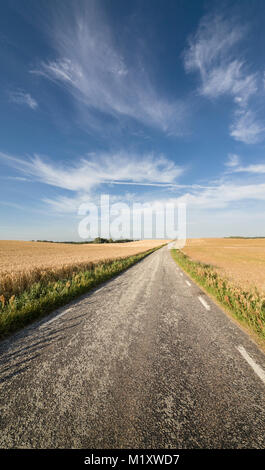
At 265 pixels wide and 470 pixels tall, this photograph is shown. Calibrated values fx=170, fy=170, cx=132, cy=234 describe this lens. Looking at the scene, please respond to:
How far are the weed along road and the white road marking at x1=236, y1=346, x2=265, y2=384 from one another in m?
0.02

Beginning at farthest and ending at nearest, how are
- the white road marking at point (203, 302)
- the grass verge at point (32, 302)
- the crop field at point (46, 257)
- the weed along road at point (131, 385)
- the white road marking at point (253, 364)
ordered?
the crop field at point (46, 257)
the white road marking at point (203, 302)
the grass verge at point (32, 302)
the white road marking at point (253, 364)
the weed along road at point (131, 385)

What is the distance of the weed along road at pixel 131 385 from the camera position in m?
1.66

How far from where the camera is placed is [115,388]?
7.21 feet

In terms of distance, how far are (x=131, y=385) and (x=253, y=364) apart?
6.63ft

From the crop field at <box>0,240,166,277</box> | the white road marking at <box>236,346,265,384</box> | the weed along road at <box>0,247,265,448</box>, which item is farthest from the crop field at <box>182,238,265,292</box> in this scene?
the crop field at <box>0,240,166,277</box>

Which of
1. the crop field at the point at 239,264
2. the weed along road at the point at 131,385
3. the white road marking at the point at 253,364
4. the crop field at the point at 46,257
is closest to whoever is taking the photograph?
the weed along road at the point at 131,385

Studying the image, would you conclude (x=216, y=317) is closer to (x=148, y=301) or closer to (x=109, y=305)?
(x=148, y=301)

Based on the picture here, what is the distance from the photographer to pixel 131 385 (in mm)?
2254

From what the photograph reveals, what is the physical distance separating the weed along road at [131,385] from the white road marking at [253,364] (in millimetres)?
15

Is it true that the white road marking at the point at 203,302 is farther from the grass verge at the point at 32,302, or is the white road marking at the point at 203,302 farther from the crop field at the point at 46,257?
the crop field at the point at 46,257

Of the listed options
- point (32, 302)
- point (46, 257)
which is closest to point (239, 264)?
point (32, 302)

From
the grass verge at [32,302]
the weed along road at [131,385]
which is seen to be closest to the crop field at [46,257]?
the grass verge at [32,302]

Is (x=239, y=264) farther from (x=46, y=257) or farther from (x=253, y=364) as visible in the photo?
(x=46, y=257)
